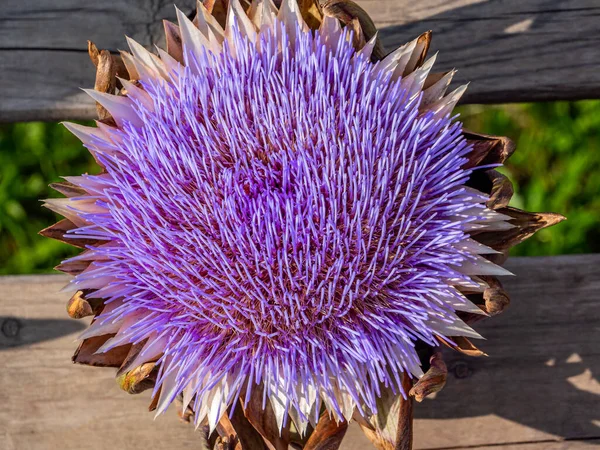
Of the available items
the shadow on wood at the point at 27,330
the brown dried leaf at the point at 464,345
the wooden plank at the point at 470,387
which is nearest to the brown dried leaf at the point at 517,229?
the brown dried leaf at the point at 464,345

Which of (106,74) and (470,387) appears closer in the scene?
(106,74)

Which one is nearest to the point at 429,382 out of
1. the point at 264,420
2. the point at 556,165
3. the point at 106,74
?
the point at 264,420

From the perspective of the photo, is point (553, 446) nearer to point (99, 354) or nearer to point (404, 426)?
point (404, 426)

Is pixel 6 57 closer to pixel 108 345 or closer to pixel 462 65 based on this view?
pixel 108 345

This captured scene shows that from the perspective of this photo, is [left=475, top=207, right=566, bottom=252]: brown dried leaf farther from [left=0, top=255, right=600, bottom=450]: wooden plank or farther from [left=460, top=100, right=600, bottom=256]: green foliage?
[left=460, top=100, right=600, bottom=256]: green foliage

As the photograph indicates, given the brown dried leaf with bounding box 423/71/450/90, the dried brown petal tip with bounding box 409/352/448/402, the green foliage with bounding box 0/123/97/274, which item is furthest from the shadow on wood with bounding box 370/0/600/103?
the green foliage with bounding box 0/123/97/274

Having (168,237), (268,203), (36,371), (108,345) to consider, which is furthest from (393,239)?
(36,371)
